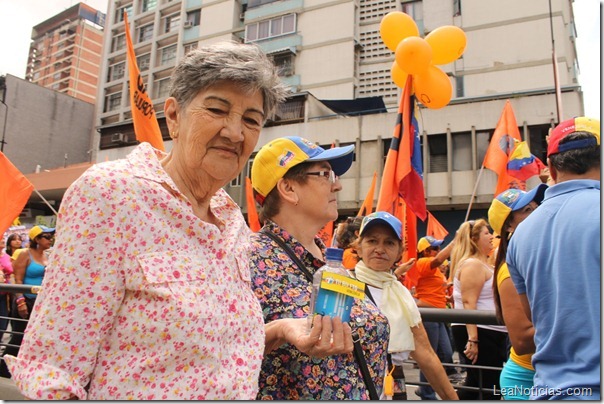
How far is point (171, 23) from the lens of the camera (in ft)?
126

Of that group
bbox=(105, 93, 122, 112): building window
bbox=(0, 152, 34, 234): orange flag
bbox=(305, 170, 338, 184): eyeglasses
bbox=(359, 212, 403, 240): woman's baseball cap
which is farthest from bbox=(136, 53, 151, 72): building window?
bbox=(305, 170, 338, 184): eyeglasses

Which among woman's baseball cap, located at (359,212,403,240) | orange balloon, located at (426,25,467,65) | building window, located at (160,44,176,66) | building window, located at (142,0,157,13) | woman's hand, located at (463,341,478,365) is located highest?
building window, located at (142,0,157,13)

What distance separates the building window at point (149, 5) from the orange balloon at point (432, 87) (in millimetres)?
39138

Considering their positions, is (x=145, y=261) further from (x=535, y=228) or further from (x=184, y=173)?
(x=535, y=228)

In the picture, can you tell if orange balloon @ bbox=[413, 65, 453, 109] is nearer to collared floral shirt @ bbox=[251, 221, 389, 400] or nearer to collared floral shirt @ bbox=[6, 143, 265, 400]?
collared floral shirt @ bbox=[251, 221, 389, 400]

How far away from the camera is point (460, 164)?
22000 millimetres

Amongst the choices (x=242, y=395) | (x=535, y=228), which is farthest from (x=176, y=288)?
(x=535, y=228)

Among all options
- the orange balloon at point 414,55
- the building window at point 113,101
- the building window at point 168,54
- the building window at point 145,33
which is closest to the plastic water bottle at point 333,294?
the orange balloon at point 414,55

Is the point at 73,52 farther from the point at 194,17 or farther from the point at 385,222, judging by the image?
the point at 385,222

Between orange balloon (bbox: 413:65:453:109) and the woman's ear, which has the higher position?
orange balloon (bbox: 413:65:453:109)

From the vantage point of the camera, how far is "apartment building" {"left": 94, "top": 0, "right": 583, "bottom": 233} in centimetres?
2148

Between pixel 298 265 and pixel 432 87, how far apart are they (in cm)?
498

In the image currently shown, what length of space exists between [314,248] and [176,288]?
99 centimetres

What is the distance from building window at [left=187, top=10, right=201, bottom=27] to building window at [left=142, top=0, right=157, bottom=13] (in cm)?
513
